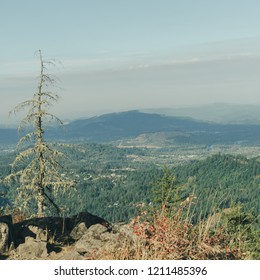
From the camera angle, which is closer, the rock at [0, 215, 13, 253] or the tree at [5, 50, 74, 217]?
the rock at [0, 215, 13, 253]

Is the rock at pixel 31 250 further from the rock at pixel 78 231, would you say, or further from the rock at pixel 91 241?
the rock at pixel 78 231

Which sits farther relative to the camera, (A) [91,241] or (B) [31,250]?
(A) [91,241]

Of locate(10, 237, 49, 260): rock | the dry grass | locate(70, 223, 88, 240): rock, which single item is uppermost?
the dry grass

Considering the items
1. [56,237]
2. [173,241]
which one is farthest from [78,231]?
[173,241]

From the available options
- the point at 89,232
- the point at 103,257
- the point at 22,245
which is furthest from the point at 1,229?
the point at 103,257

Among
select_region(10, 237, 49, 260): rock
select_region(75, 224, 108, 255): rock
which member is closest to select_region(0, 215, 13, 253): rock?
select_region(10, 237, 49, 260): rock

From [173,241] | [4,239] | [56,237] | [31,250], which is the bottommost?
[56,237]

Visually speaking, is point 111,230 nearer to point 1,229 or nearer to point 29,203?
point 1,229

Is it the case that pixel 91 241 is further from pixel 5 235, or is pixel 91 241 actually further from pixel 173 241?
pixel 173 241

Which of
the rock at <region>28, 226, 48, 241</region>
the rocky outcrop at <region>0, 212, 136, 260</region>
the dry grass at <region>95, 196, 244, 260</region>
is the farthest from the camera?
the rock at <region>28, 226, 48, 241</region>

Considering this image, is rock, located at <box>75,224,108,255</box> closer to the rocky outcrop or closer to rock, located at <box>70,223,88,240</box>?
the rocky outcrop

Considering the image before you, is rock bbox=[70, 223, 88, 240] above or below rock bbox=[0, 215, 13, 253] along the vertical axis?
below

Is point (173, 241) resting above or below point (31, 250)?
above
